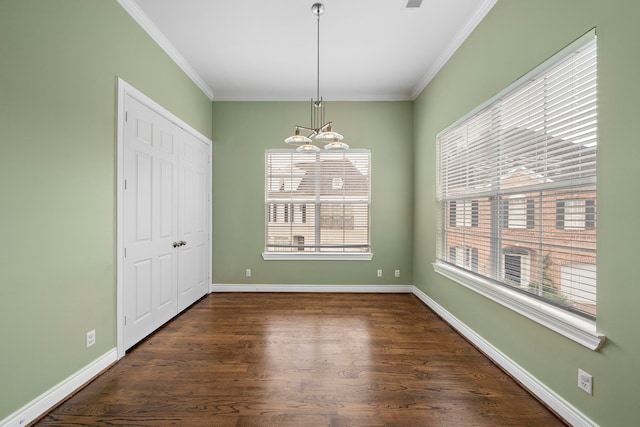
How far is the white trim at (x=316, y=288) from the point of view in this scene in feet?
15.1

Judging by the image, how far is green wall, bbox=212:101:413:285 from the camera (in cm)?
457

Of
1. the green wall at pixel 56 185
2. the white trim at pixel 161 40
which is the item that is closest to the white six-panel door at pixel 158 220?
the green wall at pixel 56 185

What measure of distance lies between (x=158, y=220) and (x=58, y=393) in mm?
1610

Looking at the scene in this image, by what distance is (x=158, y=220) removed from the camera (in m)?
3.07

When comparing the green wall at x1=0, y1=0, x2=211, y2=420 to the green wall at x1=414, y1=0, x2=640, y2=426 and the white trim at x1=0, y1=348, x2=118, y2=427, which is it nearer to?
the white trim at x1=0, y1=348, x2=118, y2=427

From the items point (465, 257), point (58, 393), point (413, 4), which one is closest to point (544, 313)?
point (465, 257)

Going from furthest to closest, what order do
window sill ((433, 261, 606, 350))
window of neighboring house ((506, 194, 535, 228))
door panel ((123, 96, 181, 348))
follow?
1. door panel ((123, 96, 181, 348))
2. window of neighboring house ((506, 194, 535, 228))
3. window sill ((433, 261, 606, 350))

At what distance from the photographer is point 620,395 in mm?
1455

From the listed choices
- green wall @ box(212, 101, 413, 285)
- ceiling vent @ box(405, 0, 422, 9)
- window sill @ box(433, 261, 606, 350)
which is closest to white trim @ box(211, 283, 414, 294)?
green wall @ box(212, 101, 413, 285)

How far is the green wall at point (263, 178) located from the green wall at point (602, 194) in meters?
1.90

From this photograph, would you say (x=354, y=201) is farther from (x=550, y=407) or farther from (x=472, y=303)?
(x=550, y=407)

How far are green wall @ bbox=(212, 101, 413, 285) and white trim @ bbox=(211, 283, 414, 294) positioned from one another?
3.2 inches

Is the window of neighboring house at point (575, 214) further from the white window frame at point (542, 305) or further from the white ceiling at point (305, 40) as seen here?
the white ceiling at point (305, 40)

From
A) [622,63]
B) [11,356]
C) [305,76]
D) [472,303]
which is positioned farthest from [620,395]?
[305,76]
